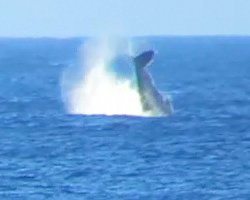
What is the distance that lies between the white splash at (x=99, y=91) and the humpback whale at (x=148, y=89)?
86cm

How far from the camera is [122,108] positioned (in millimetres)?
80375

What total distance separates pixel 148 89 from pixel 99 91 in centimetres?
1160

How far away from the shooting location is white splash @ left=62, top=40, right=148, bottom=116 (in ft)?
259

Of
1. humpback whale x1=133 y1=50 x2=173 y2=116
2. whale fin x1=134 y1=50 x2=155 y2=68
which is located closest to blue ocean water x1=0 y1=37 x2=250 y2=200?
humpback whale x1=133 y1=50 x2=173 y2=116

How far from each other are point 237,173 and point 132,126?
17429mm

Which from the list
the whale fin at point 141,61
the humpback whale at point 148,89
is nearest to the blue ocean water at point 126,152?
the humpback whale at point 148,89

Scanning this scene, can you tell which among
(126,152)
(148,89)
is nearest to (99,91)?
(148,89)

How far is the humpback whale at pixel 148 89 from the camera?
72.8 metres

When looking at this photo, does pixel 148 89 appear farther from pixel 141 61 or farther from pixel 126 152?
pixel 126 152

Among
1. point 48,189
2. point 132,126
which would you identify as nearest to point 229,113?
point 132,126

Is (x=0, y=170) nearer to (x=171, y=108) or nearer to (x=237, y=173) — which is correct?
(x=237, y=173)

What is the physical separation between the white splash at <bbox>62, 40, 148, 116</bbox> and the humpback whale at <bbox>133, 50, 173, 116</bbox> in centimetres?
86

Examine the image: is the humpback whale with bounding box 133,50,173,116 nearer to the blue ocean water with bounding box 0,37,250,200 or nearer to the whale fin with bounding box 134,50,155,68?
the whale fin with bounding box 134,50,155,68

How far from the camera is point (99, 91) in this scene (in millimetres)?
84438
